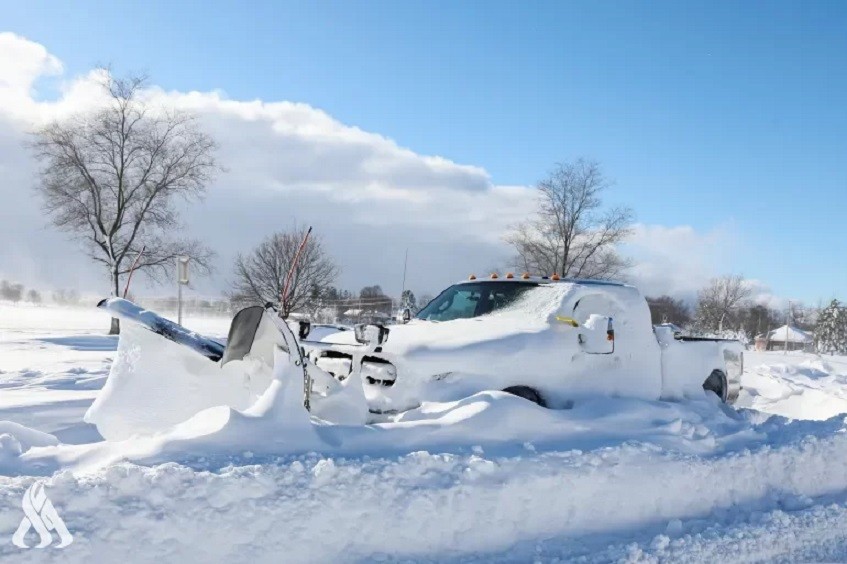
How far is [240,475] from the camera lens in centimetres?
374

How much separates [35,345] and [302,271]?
1220 cm

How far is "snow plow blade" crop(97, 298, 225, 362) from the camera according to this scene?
5195 mm

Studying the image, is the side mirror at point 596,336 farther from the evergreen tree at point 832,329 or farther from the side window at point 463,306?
the evergreen tree at point 832,329

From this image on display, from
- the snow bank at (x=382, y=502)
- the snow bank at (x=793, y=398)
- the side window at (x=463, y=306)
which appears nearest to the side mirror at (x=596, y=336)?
the snow bank at (x=382, y=502)

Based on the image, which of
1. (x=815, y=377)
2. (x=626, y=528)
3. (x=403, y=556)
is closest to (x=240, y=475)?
(x=403, y=556)

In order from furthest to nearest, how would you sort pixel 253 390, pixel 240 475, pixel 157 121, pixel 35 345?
pixel 157 121
pixel 35 345
pixel 253 390
pixel 240 475

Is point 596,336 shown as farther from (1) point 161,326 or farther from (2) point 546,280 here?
(1) point 161,326

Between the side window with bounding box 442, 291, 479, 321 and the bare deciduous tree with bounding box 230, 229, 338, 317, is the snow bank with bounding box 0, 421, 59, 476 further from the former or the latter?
the bare deciduous tree with bounding box 230, 229, 338, 317

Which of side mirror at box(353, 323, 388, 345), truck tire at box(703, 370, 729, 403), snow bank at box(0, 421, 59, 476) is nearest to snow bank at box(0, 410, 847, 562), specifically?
snow bank at box(0, 421, 59, 476)

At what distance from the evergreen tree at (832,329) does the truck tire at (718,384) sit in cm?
7436

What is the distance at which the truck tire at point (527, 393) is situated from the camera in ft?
18.4

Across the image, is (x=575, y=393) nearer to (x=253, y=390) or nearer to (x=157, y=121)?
(x=253, y=390)

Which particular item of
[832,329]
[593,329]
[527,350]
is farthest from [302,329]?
[832,329]

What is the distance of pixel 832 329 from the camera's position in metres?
73.7
